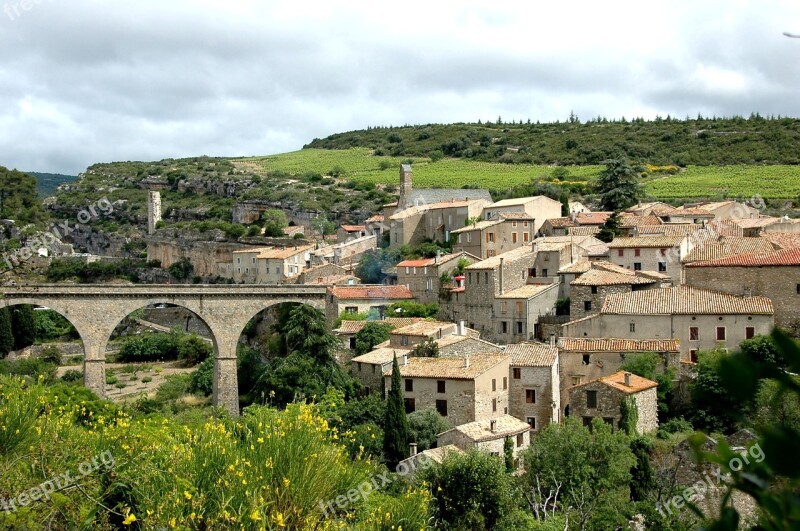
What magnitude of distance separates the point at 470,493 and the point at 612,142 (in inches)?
3273

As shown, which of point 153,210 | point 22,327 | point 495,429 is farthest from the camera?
point 153,210

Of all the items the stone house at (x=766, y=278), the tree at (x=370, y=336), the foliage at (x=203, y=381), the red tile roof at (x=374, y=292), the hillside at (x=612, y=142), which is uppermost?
the hillside at (x=612, y=142)

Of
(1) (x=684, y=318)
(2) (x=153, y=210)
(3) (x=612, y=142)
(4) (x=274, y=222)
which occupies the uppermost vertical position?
(3) (x=612, y=142)

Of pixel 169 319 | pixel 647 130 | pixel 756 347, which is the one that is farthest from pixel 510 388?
pixel 647 130

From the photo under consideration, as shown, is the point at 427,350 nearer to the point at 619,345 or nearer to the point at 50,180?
the point at 619,345

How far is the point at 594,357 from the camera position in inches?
1331

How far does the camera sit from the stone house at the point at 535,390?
32.3 meters

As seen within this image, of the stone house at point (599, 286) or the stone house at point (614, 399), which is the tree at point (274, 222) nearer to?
the stone house at point (599, 286)

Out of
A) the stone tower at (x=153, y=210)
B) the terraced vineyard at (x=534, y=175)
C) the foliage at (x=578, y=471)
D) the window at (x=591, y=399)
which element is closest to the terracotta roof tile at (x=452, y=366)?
the window at (x=591, y=399)

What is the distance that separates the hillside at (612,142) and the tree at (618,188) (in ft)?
93.2

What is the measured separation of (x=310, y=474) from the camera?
38.1 ft

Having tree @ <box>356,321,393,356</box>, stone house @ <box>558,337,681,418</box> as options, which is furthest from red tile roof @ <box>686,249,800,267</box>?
tree @ <box>356,321,393,356</box>

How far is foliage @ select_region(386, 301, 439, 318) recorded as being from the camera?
43.3 m

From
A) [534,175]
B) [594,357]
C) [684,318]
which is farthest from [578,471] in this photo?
[534,175]
